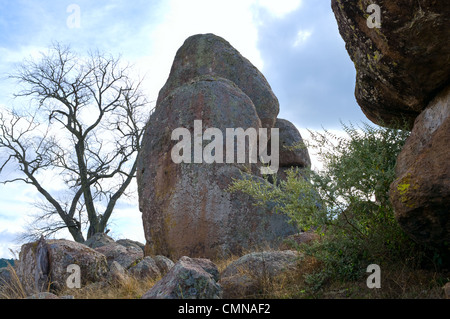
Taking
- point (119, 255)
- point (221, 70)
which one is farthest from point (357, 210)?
point (221, 70)

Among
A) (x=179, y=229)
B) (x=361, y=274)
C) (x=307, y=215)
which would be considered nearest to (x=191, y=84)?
(x=179, y=229)

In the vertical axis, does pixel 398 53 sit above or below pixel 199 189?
above

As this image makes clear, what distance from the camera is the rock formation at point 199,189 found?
32.7 feet

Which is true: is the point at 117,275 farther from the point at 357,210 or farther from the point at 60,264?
the point at 357,210

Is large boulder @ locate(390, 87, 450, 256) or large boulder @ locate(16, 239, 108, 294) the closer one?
large boulder @ locate(390, 87, 450, 256)

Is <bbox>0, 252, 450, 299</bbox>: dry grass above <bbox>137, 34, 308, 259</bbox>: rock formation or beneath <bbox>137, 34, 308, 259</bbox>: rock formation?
beneath

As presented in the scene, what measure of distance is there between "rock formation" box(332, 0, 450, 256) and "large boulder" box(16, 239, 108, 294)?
618 centimetres

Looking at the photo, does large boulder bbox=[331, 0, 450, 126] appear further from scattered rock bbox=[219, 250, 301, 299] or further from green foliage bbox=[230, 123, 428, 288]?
scattered rock bbox=[219, 250, 301, 299]

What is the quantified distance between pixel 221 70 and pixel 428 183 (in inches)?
390

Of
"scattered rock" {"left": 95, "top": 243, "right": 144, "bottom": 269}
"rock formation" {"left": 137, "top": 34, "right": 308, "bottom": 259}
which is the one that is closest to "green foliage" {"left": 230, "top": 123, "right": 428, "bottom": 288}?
"rock formation" {"left": 137, "top": 34, "right": 308, "bottom": 259}

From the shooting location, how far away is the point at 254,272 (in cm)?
573

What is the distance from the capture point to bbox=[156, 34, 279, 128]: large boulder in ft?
43.5
